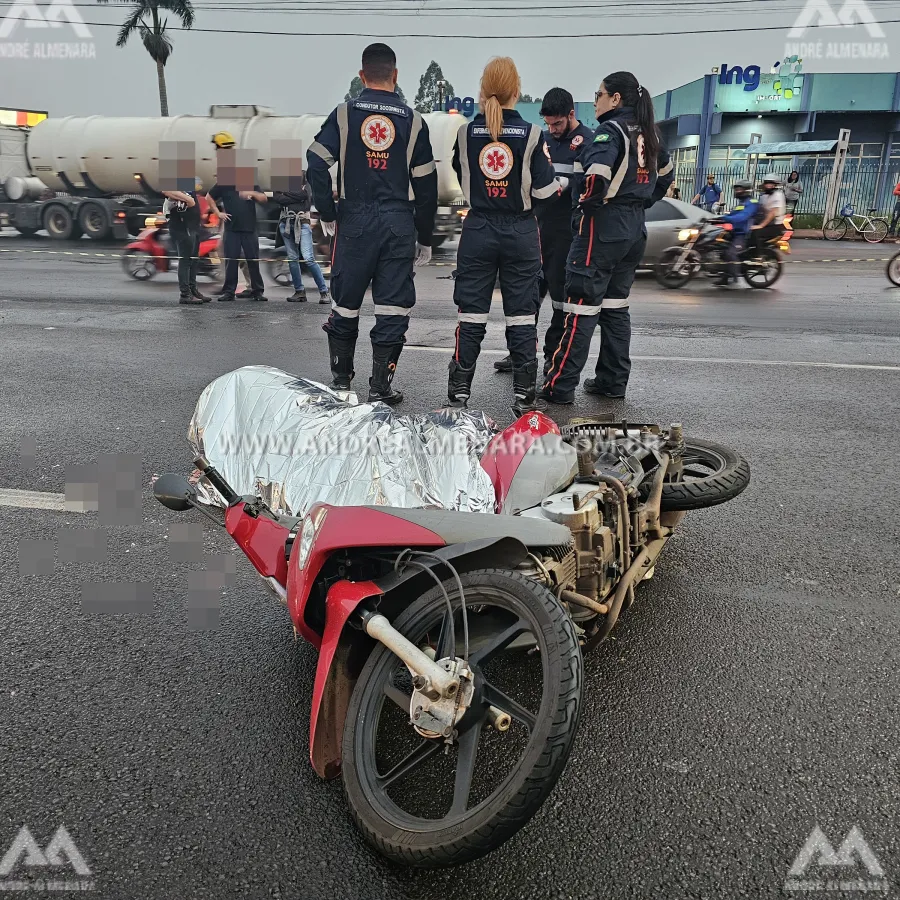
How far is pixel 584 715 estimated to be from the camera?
2309 mm

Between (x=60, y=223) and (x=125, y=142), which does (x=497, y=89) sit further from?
(x=60, y=223)

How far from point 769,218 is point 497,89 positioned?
792 cm

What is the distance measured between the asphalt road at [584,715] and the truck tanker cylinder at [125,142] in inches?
632

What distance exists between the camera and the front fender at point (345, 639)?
1937 mm

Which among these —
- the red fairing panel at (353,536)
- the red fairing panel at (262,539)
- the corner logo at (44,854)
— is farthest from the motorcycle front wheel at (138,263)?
the corner logo at (44,854)

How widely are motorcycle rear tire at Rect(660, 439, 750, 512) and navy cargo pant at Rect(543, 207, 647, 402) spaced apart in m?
2.05

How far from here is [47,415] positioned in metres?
5.17

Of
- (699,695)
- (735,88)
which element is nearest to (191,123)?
(699,695)

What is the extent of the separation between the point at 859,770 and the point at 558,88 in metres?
5.26

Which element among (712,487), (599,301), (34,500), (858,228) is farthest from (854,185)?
(34,500)

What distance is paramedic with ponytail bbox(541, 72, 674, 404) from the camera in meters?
4.90

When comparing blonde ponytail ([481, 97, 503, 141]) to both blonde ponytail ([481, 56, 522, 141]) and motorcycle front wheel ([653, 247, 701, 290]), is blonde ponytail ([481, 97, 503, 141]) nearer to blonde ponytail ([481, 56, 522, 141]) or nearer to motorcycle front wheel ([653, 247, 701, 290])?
blonde ponytail ([481, 56, 522, 141])

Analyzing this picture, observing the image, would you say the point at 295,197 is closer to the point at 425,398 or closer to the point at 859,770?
the point at 425,398

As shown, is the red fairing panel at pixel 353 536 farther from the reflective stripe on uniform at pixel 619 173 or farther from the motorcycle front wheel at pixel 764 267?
the motorcycle front wheel at pixel 764 267
